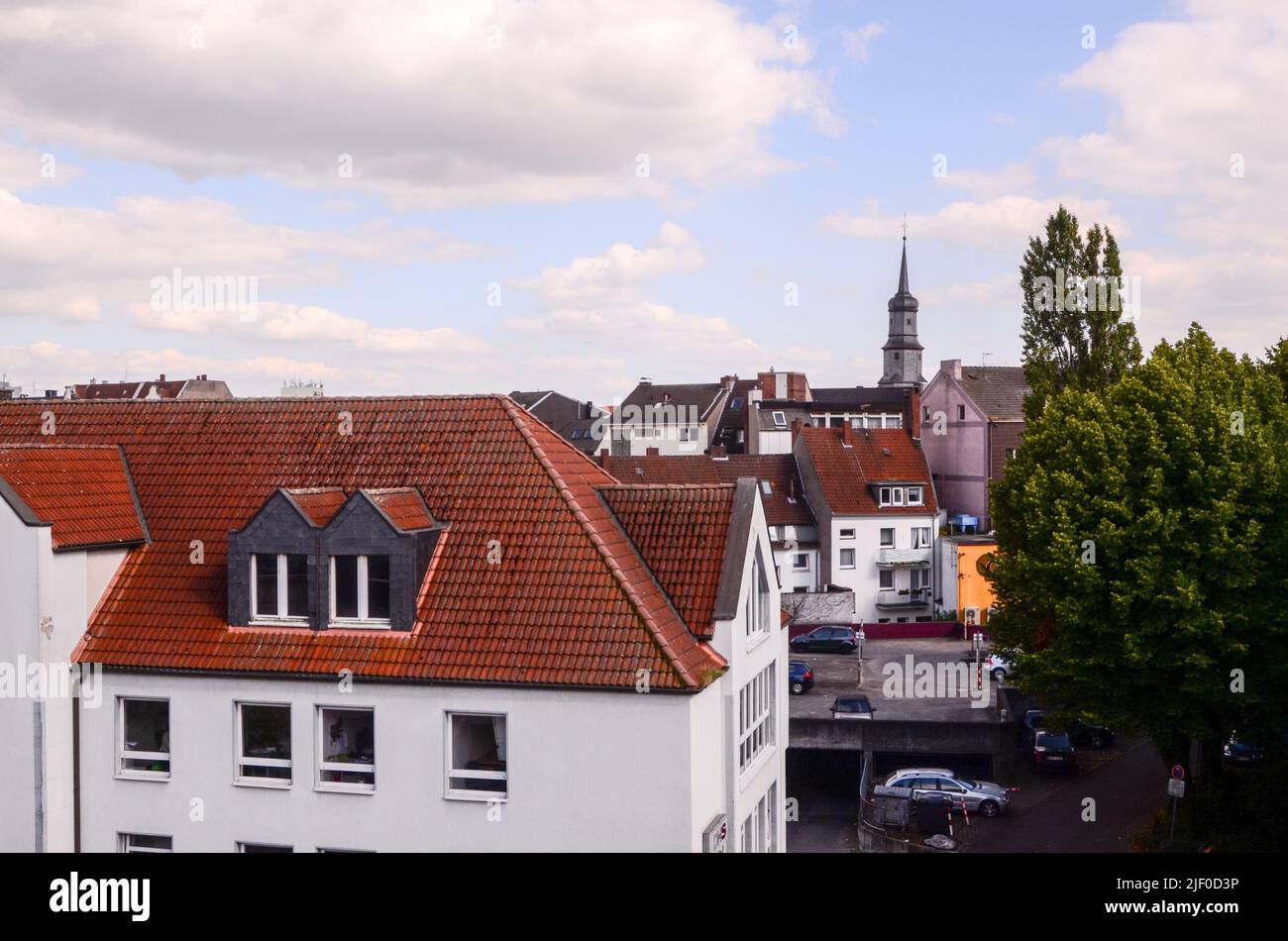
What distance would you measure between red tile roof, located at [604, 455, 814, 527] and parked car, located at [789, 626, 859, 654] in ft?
33.8

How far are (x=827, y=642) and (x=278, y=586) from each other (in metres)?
40.2

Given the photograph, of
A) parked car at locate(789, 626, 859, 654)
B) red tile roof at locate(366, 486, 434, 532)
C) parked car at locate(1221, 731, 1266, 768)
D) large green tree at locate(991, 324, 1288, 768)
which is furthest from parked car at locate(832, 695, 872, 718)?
red tile roof at locate(366, 486, 434, 532)

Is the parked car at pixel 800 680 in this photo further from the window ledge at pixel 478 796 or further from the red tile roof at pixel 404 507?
the window ledge at pixel 478 796

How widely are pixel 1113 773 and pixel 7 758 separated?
35.2 m

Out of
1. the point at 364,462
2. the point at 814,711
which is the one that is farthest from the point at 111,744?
the point at 814,711

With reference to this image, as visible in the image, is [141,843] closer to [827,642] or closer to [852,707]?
[852,707]

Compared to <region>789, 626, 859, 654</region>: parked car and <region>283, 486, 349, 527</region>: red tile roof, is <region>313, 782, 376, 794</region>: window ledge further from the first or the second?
<region>789, 626, 859, 654</region>: parked car

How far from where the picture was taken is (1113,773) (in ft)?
132

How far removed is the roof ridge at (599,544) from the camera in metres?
16.6

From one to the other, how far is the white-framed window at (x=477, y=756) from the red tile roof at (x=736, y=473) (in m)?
45.8

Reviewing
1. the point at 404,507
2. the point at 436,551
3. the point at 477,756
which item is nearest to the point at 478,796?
the point at 477,756

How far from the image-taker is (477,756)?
17.6 meters

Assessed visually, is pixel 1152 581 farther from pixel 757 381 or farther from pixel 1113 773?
pixel 757 381

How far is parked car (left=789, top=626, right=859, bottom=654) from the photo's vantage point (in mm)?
55375
